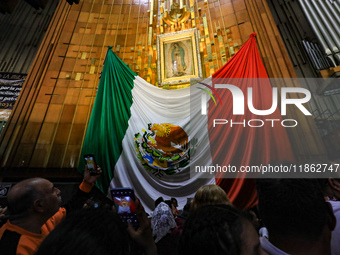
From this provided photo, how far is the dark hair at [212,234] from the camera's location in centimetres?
56

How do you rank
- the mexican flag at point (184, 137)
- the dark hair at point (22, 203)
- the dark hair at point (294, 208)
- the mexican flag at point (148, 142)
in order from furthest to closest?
the mexican flag at point (148, 142), the mexican flag at point (184, 137), the dark hair at point (22, 203), the dark hair at point (294, 208)

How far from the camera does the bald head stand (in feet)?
3.75

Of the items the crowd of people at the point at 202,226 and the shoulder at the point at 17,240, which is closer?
the crowd of people at the point at 202,226

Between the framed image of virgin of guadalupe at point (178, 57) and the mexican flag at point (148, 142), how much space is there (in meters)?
0.88

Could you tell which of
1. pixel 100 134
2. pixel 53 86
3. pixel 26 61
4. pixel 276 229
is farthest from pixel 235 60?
pixel 26 61

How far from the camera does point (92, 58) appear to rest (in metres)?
4.50

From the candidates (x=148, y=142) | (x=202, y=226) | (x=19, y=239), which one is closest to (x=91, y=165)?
(x=19, y=239)

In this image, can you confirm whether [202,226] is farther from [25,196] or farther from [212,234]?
[25,196]

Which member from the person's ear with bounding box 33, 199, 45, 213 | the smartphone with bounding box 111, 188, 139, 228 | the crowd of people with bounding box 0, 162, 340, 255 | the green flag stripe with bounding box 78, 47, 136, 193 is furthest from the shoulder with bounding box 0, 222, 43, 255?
the green flag stripe with bounding box 78, 47, 136, 193

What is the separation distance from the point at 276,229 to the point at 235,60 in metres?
2.99

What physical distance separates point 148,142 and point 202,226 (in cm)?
243

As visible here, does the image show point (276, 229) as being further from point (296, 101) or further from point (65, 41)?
point (65, 41)

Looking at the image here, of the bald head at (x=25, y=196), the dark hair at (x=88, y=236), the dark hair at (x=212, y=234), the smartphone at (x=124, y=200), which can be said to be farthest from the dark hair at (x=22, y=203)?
the dark hair at (x=212, y=234)

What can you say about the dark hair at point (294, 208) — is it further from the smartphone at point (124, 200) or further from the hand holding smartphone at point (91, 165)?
the hand holding smartphone at point (91, 165)
